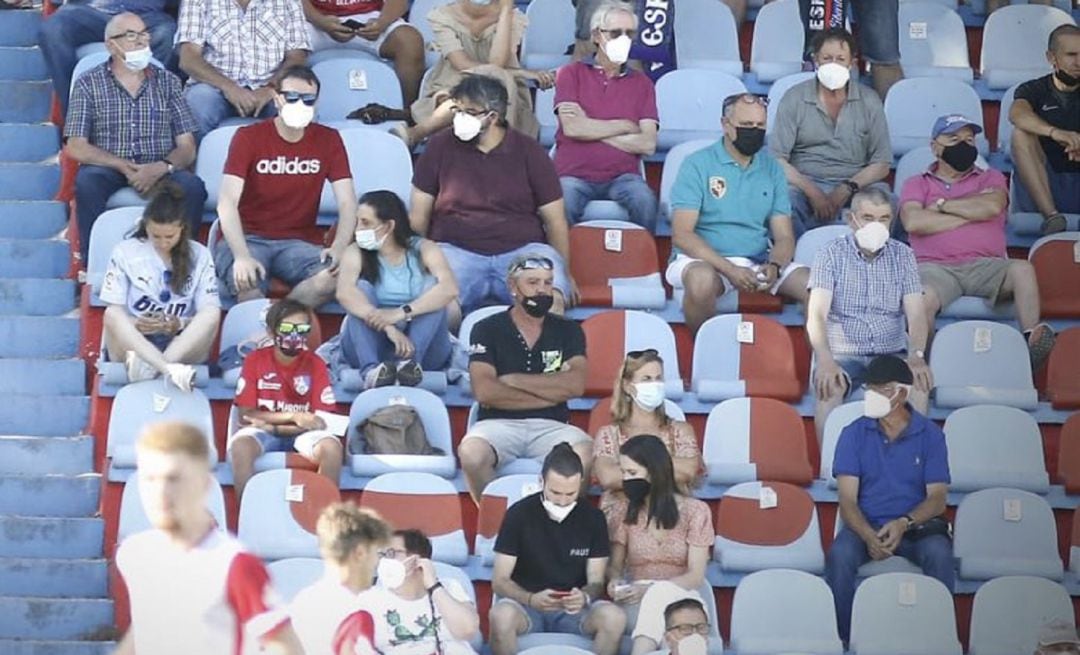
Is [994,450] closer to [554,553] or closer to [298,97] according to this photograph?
[554,553]

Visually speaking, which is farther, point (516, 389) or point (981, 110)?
point (981, 110)

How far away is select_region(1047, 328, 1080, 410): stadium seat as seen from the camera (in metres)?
10.6

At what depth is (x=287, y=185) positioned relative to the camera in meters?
10.7

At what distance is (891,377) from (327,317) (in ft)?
7.13

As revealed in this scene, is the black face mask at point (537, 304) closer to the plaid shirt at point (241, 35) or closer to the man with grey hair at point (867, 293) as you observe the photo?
the man with grey hair at point (867, 293)

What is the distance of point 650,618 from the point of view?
907 centimetres

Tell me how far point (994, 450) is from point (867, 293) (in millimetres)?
771

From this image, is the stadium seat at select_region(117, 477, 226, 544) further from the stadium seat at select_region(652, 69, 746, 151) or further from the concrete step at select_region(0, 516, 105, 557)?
the stadium seat at select_region(652, 69, 746, 151)

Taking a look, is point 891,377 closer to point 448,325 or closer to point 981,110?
point 448,325

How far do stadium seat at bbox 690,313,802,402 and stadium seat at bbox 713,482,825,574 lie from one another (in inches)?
27.0

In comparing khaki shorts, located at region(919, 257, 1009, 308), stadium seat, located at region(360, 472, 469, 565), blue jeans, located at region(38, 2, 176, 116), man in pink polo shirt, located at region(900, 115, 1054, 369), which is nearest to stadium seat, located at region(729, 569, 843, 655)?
stadium seat, located at region(360, 472, 469, 565)

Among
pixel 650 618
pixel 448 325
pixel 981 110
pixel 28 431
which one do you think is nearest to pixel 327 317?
pixel 448 325

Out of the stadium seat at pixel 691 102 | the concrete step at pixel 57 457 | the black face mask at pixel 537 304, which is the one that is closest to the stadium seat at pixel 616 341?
the black face mask at pixel 537 304

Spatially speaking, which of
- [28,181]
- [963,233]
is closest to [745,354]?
[963,233]
